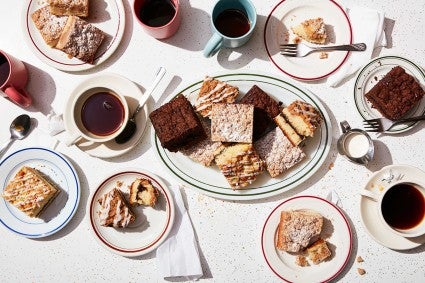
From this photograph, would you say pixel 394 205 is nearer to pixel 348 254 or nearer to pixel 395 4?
pixel 348 254

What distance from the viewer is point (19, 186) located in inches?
85.7

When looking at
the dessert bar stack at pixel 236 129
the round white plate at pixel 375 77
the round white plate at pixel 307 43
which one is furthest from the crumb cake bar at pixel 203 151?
the round white plate at pixel 375 77

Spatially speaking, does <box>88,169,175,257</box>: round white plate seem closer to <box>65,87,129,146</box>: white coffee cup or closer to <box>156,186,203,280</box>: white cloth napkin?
<box>156,186,203,280</box>: white cloth napkin

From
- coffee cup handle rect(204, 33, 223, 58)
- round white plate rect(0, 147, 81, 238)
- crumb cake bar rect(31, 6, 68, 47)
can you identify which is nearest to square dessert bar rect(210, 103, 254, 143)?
coffee cup handle rect(204, 33, 223, 58)

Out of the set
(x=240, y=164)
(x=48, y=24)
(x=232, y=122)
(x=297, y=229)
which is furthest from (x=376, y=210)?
(x=48, y=24)

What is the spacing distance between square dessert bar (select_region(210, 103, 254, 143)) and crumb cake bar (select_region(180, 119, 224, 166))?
9 centimetres

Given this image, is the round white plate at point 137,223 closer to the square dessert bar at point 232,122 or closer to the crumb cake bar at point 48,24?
the square dessert bar at point 232,122

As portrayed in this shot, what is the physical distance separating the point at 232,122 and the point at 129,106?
0.49 metres

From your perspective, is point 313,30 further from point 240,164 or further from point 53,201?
point 53,201

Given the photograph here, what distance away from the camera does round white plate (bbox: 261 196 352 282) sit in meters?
2.13

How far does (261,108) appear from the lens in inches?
83.0

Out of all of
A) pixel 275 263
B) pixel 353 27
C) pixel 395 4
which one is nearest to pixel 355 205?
pixel 275 263

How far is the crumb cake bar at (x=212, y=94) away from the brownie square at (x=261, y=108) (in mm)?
69

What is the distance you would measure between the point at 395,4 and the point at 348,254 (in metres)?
1.17
